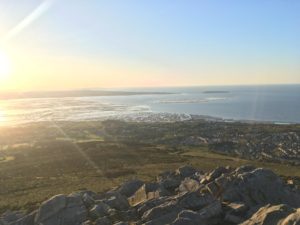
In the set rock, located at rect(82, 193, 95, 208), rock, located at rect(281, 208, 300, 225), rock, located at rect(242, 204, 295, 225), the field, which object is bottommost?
the field

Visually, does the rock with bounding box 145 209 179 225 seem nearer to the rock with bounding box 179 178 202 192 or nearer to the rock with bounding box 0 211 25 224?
the rock with bounding box 179 178 202 192

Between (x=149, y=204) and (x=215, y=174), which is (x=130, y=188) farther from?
(x=215, y=174)

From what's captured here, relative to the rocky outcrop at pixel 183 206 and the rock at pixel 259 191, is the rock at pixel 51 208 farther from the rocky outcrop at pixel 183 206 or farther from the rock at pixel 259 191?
the rock at pixel 259 191

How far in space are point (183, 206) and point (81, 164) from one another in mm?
43791

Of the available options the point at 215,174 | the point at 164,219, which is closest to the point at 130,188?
the point at 215,174

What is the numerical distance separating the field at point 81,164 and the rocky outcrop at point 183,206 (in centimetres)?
963

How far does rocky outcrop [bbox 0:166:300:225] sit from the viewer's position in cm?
2103

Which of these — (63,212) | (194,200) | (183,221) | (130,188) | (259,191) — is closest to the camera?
(183,221)

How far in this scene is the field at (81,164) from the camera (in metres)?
43.6

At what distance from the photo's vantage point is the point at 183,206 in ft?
73.4

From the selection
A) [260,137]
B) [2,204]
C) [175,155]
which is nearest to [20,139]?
[175,155]

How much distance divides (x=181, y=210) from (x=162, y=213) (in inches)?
39.7

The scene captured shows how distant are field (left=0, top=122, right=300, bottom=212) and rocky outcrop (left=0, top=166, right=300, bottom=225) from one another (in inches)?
379

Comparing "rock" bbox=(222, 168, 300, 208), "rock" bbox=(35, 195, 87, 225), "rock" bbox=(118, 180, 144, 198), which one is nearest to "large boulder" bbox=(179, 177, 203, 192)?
"rock" bbox=(222, 168, 300, 208)
